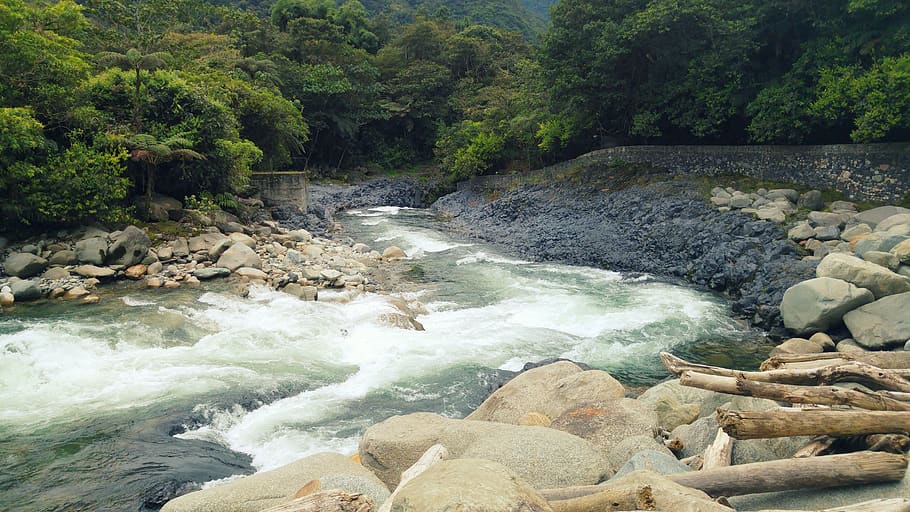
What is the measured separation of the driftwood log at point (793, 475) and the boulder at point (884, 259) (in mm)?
9868

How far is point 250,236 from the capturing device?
20219mm

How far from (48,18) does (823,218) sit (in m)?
28.2

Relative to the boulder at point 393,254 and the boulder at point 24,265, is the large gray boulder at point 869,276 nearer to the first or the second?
the boulder at point 393,254

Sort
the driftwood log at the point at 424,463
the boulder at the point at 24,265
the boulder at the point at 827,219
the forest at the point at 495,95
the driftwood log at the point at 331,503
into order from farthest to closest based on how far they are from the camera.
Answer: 1. the boulder at the point at 827,219
2. the forest at the point at 495,95
3. the boulder at the point at 24,265
4. the driftwood log at the point at 424,463
5. the driftwood log at the point at 331,503

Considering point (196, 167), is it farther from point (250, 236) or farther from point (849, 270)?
point (849, 270)

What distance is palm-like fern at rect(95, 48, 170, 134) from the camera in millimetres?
18656

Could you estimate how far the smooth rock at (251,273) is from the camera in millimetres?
15452

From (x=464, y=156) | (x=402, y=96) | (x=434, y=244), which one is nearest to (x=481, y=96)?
(x=464, y=156)

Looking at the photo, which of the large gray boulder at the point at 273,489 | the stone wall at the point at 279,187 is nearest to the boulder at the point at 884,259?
the large gray boulder at the point at 273,489

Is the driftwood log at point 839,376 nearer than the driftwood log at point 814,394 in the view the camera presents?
No

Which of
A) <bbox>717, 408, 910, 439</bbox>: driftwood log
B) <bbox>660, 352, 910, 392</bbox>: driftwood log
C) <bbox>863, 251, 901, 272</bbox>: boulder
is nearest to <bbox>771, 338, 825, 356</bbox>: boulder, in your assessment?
<bbox>863, 251, 901, 272</bbox>: boulder

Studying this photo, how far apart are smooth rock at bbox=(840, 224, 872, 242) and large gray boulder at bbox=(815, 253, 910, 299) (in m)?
4.41

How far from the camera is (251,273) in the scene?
1555 cm

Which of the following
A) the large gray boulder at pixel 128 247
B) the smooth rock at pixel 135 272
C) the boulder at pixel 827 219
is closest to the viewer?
the smooth rock at pixel 135 272
